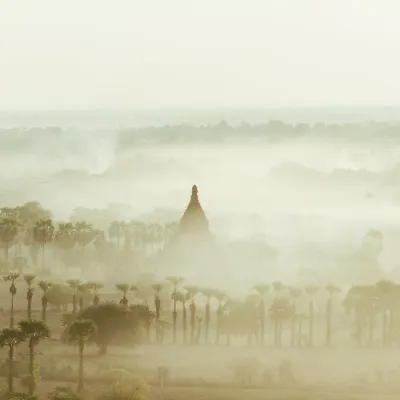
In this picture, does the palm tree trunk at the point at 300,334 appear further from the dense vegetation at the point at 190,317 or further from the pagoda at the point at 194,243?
the pagoda at the point at 194,243

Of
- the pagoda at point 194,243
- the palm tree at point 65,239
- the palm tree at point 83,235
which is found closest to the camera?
the pagoda at point 194,243

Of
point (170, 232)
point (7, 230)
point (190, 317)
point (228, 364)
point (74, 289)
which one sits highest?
point (170, 232)

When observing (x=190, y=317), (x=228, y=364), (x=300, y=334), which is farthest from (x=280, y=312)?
(x=190, y=317)

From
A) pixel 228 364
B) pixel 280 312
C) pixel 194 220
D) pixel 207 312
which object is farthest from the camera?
pixel 194 220

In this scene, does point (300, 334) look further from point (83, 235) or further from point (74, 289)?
point (83, 235)

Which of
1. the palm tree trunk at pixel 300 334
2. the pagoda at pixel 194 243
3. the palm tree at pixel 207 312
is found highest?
the pagoda at pixel 194 243

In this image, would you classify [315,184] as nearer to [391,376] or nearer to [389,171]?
[389,171]

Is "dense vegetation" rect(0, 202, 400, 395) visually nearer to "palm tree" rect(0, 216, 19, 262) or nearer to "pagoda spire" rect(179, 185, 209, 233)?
"pagoda spire" rect(179, 185, 209, 233)

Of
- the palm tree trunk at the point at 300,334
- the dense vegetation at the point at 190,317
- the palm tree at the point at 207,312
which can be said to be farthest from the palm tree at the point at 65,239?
the palm tree trunk at the point at 300,334

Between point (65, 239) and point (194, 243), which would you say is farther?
point (65, 239)

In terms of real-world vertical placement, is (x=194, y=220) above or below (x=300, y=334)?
above

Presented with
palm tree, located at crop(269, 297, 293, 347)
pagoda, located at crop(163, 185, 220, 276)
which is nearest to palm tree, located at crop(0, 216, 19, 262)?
pagoda, located at crop(163, 185, 220, 276)

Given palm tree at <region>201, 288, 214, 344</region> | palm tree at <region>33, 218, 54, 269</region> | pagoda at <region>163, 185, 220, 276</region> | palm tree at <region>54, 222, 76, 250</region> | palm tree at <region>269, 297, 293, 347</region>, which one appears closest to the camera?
palm tree at <region>201, 288, 214, 344</region>
